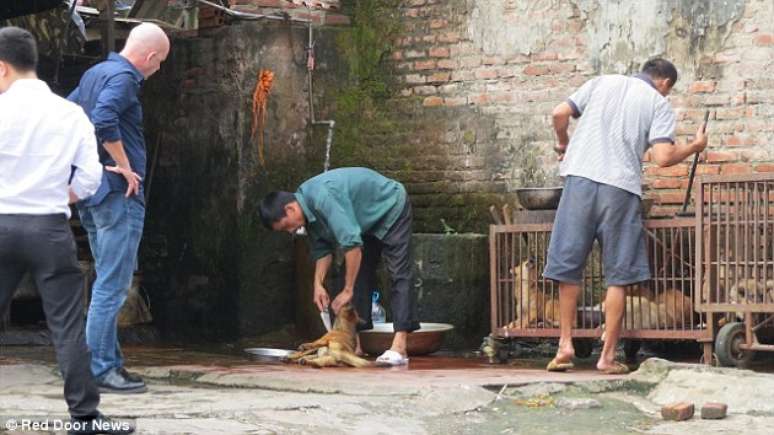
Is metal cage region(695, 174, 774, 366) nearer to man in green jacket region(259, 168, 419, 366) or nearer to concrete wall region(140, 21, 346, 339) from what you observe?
man in green jacket region(259, 168, 419, 366)

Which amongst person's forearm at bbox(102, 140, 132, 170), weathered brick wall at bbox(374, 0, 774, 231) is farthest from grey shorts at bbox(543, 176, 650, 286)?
person's forearm at bbox(102, 140, 132, 170)

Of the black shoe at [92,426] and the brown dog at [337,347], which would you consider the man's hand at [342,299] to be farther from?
the black shoe at [92,426]

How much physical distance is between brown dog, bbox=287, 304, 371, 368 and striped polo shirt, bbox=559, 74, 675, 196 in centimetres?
170

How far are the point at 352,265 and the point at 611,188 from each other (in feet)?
5.32

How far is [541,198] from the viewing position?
31.9 feet

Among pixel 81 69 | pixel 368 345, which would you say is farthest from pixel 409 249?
pixel 81 69

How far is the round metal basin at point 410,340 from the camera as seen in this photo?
9.88 m

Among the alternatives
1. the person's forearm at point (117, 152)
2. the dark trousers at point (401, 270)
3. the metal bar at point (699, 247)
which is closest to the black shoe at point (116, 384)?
the person's forearm at point (117, 152)

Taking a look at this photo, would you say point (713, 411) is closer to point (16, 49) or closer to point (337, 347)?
point (337, 347)

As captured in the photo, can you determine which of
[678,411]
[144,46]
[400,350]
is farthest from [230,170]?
[678,411]

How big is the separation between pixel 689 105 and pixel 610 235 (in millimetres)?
1953

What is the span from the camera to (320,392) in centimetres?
757

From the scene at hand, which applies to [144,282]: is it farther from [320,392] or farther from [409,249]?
[320,392]

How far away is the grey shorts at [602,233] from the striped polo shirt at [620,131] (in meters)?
0.07
